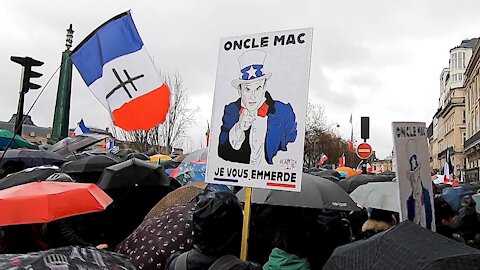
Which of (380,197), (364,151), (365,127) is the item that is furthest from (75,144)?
(364,151)

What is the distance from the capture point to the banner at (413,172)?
352 centimetres

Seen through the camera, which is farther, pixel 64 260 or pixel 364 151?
pixel 364 151

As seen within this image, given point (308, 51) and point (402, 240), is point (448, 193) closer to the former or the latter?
point (308, 51)

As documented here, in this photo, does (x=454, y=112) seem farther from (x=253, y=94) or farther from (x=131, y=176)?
(x=253, y=94)

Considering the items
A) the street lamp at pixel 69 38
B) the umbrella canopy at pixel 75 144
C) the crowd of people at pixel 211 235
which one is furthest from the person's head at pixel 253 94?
the street lamp at pixel 69 38

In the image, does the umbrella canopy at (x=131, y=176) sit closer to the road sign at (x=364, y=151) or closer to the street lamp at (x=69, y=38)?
the street lamp at (x=69, y=38)

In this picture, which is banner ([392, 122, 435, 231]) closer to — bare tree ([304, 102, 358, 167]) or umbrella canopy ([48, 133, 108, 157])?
umbrella canopy ([48, 133, 108, 157])

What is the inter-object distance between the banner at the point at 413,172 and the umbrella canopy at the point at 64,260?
2192 millimetres

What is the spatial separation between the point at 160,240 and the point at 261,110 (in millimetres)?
1161

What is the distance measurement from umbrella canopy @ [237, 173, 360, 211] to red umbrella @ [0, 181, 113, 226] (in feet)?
4.41

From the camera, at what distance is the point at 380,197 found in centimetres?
545

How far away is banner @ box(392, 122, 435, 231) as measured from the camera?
11.6ft

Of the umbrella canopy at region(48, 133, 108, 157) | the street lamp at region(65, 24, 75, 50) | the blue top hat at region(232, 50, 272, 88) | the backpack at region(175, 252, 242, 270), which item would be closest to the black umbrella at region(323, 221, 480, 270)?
the backpack at region(175, 252, 242, 270)

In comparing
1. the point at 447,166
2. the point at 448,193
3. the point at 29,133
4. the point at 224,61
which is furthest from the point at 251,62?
the point at 29,133
